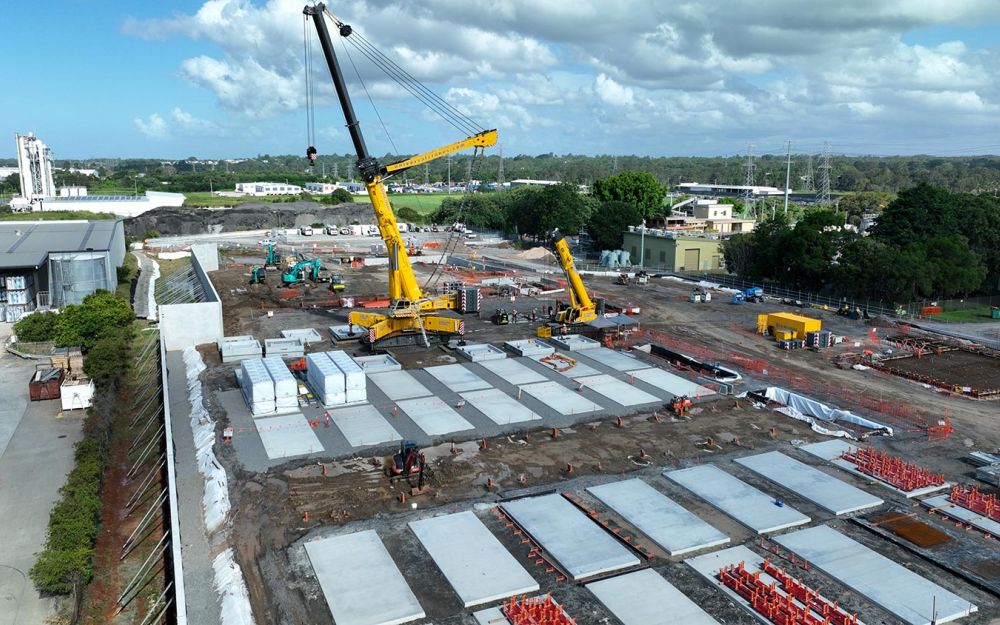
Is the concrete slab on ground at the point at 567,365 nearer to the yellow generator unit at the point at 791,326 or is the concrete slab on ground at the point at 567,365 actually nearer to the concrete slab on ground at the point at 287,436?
the concrete slab on ground at the point at 287,436

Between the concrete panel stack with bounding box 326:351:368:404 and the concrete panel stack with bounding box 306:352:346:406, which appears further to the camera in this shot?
the concrete panel stack with bounding box 326:351:368:404

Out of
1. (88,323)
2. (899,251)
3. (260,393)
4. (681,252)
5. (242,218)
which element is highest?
(242,218)

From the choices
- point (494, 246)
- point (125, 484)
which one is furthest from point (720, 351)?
point (494, 246)

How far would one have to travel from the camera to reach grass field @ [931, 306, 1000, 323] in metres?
46.8

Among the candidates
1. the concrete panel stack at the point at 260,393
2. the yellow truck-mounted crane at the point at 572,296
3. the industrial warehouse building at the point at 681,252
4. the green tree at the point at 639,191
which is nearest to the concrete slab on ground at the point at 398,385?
the concrete panel stack at the point at 260,393

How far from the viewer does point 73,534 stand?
16812 mm

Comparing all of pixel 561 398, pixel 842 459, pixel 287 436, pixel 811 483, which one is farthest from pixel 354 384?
pixel 842 459

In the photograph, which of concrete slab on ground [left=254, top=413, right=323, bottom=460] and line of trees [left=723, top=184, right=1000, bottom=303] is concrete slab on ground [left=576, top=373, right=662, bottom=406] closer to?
concrete slab on ground [left=254, top=413, right=323, bottom=460]

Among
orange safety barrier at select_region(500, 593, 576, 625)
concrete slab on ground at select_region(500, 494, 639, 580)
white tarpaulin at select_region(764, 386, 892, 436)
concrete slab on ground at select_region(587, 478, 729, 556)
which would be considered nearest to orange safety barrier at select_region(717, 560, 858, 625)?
concrete slab on ground at select_region(587, 478, 729, 556)

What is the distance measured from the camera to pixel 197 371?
31.1 m

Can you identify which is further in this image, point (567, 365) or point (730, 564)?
point (567, 365)

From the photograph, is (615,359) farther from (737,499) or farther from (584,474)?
(737,499)

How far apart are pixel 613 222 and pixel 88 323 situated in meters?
53.4

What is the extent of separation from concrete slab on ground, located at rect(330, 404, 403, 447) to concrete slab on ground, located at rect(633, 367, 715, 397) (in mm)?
12081
